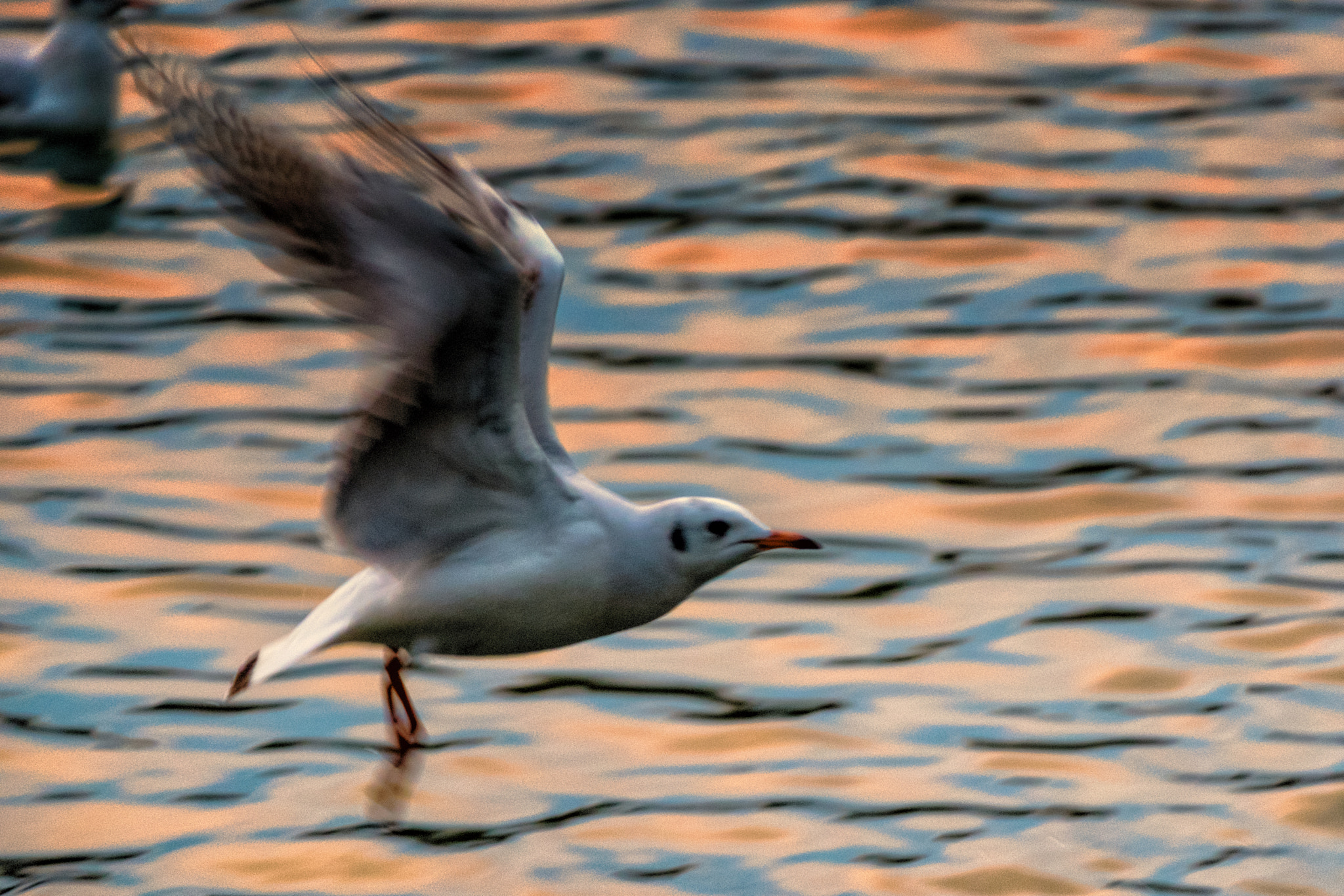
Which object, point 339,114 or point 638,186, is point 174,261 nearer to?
point 638,186

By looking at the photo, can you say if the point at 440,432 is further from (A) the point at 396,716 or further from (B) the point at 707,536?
(A) the point at 396,716

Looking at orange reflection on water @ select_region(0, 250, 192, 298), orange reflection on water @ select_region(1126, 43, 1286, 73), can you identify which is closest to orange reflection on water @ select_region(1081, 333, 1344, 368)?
orange reflection on water @ select_region(1126, 43, 1286, 73)

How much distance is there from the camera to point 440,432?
6070mm

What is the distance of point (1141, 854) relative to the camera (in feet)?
29.1

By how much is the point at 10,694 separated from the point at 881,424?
4362 mm

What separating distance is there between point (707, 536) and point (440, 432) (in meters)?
0.78

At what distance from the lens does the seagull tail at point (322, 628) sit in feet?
20.6

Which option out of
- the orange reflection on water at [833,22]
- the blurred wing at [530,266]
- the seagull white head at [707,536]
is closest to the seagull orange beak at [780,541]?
the seagull white head at [707,536]

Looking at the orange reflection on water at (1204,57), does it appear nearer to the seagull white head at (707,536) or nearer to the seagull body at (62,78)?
the seagull body at (62,78)

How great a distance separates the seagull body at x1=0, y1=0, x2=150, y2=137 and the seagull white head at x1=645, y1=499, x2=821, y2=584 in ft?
27.7

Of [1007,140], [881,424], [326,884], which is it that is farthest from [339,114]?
[1007,140]

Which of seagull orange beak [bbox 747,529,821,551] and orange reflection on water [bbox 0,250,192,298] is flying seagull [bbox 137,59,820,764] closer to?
seagull orange beak [bbox 747,529,821,551]

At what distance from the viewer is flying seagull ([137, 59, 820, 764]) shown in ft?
18.3

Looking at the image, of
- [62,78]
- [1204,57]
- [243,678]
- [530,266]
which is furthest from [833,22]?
[243,678]
